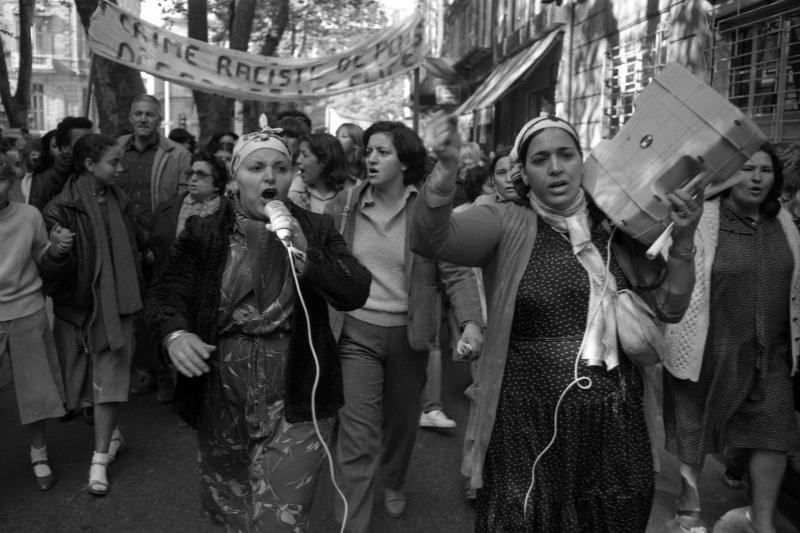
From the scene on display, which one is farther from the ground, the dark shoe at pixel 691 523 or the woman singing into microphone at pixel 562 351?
the woman singing into microphone at pixel 562 351

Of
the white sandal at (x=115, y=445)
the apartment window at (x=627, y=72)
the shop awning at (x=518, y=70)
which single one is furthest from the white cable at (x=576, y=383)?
the shop awning at (x=518, y=70)

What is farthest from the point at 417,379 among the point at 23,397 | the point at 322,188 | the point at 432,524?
the point at 23,397

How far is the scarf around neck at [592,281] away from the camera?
2906 millimetres

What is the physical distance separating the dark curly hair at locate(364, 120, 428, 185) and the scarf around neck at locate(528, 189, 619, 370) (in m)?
1.53

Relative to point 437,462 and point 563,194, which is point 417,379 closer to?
point 437,462

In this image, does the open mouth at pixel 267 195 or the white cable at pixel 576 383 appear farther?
the open mouth at pixel 267 195

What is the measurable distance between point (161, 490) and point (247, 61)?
509cm

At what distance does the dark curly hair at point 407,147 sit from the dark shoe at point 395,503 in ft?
5.42

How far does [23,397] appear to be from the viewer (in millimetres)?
4945

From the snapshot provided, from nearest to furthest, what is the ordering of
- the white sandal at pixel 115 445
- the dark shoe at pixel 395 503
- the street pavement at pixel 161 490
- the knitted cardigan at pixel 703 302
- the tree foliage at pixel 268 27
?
the knitted cardigan at pixel 703 302, the street pavement at pixel 161 490, the dark shoe at pixel 395 503, the white sandal at pixel 115 445, the tree foliage at pixel 268 27

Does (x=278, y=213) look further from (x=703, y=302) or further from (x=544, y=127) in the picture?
(x=703, y=302)

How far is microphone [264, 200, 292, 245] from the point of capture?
289cm

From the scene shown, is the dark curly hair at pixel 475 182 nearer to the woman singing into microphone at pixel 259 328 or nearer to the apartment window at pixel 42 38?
the woman singing into microphone at pixel 259 328

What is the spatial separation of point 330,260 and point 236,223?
1.30ft
